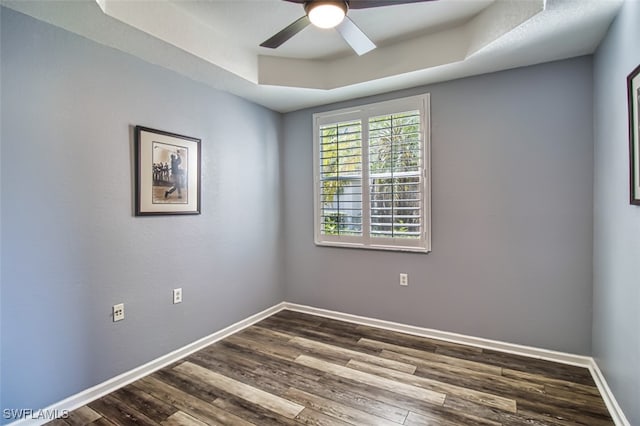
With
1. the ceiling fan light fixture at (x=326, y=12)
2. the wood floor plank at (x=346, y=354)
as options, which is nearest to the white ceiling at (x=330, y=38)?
the ceiling fan light fixture at (x=326, y=12)

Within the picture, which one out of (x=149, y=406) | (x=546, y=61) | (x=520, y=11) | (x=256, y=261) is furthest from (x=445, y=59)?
(x=149, y=406)

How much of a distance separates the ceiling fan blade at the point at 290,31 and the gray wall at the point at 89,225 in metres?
1.18

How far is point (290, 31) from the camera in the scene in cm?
182

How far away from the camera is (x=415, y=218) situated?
3037 mm

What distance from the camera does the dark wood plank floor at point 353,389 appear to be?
6.22 feet

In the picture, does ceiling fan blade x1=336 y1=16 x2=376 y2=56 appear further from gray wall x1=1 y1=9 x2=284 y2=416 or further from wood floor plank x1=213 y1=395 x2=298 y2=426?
wood floor plank x1=213 y1=395 x2=298 y2=426

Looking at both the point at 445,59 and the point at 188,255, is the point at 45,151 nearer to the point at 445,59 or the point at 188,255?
the point at 188,255

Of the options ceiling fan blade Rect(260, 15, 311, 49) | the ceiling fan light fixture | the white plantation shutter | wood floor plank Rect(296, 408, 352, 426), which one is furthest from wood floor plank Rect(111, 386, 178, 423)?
the ceiling fan light fixture

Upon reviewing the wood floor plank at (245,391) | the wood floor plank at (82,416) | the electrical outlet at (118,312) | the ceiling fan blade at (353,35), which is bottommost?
the wood floor plank at (82,416)

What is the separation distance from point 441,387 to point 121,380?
7.47ft

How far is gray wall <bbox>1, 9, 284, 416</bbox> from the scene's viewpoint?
1801 millimetres

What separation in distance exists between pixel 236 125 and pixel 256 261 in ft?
4.88

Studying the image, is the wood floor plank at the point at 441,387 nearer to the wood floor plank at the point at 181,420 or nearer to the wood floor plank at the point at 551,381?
the wood floor plank at the point at 551,381

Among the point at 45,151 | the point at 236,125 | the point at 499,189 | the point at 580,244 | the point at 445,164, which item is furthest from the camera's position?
the point at 236,125
